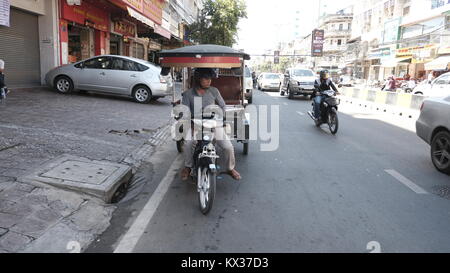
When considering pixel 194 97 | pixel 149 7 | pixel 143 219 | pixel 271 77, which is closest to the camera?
pixel 143 219

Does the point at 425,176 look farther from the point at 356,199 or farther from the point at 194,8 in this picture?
the point at 194,8

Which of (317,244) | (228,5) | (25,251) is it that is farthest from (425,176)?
(228,5)

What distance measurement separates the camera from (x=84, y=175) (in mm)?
5258

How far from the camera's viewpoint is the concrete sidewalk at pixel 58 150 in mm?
3686

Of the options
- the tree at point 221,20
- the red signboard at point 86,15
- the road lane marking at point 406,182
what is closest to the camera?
the road lane marking at point 406,182

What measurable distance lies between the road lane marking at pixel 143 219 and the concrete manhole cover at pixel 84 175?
0.58m

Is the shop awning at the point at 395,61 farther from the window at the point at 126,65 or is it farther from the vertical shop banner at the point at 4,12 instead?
the vertical shop banner at the point at 4,12

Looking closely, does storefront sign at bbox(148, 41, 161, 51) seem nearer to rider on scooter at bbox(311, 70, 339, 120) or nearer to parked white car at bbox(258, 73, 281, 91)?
parked white car at bbox(258, 73, 281, 91)

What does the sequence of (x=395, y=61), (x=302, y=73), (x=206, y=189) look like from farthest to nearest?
1. (x=395, y=61)
2. (x=302, y=73)
3. (x=206, y=189)

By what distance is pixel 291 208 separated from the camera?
15.1 feet

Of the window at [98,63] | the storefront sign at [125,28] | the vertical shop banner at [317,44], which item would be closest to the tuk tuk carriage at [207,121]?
the window at [98,63]

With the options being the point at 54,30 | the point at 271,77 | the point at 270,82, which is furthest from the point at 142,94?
the point at 271,77

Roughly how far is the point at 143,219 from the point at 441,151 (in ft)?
16.9

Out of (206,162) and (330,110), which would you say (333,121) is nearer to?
(330,110)
